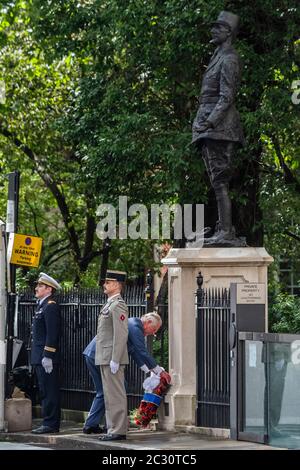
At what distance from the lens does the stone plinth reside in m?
14.9

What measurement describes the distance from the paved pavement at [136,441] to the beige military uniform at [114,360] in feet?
0.95

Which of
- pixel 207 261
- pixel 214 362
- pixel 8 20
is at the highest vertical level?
pixel 8 20

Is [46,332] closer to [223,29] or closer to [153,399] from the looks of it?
[153,399]

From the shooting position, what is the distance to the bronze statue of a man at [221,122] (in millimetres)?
15227

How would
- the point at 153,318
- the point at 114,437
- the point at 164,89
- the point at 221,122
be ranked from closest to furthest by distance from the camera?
1. the point at 114,437
2. the point at 153,318
3. the point at 221,122
4. the point at 164,89

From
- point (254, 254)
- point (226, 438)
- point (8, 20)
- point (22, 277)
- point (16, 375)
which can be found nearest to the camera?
point (226, 438)

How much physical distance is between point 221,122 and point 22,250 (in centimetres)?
339

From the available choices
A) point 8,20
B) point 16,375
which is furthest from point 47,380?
point 8,20

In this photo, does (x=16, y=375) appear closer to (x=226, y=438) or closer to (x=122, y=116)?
(x=226, y=438)

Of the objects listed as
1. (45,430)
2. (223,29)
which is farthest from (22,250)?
(223,29)

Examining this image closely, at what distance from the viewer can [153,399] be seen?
15.0 metres

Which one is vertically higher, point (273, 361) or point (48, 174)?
point (48, 174)
